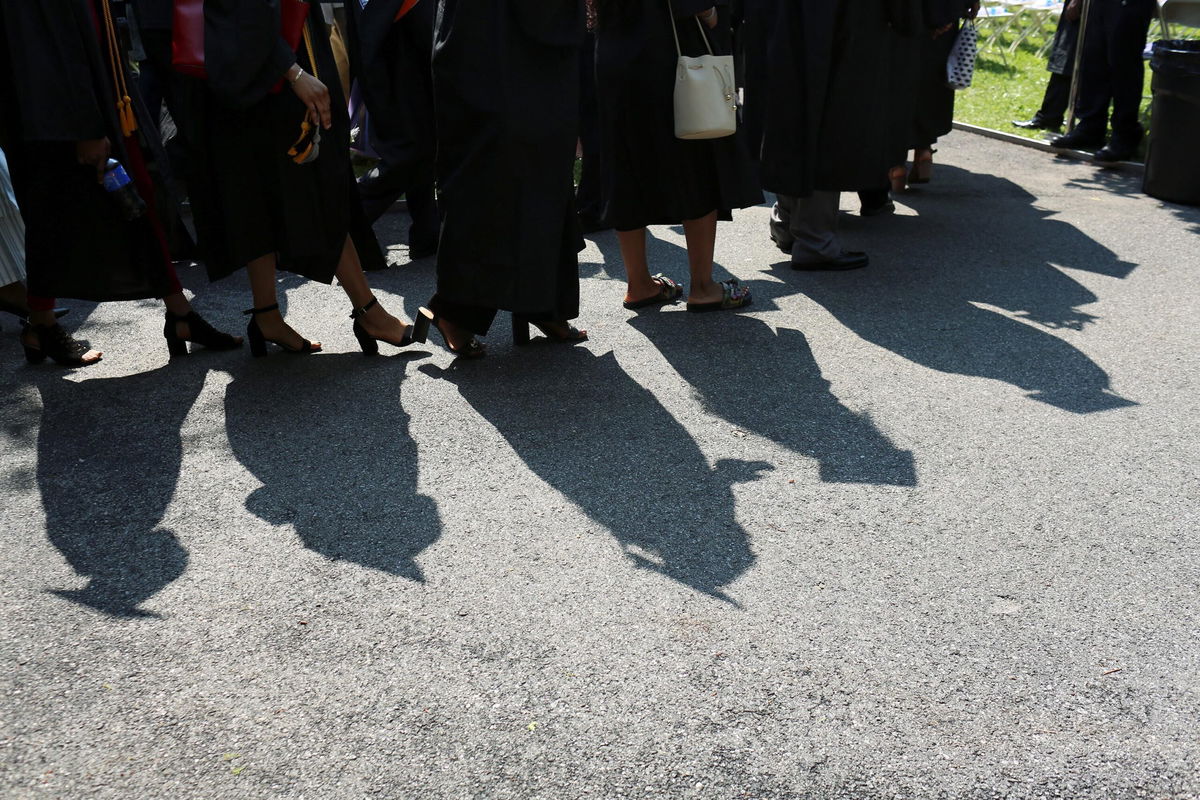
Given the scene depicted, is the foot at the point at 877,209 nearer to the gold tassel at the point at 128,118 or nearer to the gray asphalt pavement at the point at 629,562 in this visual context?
the gray asphalt pavement at the point at 629,562

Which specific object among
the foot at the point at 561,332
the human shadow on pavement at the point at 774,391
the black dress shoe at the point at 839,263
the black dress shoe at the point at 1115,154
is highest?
the black dress shoe at the point at 1115,154

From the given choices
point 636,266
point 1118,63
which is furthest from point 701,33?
point 1118,63

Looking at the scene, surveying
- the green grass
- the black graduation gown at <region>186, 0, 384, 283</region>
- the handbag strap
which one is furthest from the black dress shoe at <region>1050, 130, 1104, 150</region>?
the black graduation gown at <region>186, 0, 384, 283</region>

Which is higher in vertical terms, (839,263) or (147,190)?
(147,190)

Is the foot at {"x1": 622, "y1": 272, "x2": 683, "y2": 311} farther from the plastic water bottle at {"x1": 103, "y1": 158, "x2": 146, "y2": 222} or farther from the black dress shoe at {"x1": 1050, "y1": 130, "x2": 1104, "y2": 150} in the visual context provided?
the black dress shoe at {"x1": 1050, "y1": 130, "x2": 1104, "y2": 150}

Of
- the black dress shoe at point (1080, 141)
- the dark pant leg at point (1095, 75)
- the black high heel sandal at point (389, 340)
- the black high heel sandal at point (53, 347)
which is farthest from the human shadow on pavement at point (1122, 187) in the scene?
the black high heel sandal at point (53, 347)

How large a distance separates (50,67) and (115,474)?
1593 mm

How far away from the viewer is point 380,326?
479 cm

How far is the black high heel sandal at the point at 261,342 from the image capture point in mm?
4711

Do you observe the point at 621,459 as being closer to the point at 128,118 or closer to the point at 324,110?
the point at 324,110

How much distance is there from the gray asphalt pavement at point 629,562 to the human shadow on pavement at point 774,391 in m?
0.02

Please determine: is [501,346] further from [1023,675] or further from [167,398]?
[1023,675]

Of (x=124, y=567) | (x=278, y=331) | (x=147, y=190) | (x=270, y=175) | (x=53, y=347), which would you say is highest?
(x=270, y=175)

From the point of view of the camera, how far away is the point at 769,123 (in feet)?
19.1
